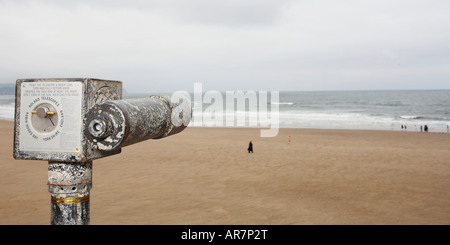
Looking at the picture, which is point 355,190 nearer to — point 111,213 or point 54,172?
point 111,213

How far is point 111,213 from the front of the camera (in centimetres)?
833

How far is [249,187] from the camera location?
446 inches

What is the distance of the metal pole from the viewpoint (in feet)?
7.66

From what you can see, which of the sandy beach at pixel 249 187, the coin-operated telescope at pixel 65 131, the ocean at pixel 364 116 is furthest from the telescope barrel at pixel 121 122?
the ocean at pixel 364 116

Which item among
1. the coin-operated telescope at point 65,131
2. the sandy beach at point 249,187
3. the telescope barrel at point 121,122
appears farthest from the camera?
the sandy beach at point 249,187

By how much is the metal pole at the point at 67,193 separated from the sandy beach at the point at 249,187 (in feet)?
18.6

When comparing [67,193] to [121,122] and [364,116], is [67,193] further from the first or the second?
[364,116]

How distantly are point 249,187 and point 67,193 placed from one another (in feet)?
30.6

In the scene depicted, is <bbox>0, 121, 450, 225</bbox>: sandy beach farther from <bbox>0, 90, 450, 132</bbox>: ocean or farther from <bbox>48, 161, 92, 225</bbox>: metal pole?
<bbox>0, 90, 450, 132</bbox>: ocean

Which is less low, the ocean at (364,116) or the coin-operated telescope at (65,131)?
the ocean at (364,116)

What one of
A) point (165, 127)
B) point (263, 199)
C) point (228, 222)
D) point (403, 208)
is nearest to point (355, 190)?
point (403, 208)

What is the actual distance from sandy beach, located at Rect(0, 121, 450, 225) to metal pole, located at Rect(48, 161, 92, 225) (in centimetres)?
566

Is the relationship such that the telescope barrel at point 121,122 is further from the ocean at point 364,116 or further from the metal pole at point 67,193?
the ocean at point 364,116

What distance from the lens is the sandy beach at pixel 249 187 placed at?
8352mm
